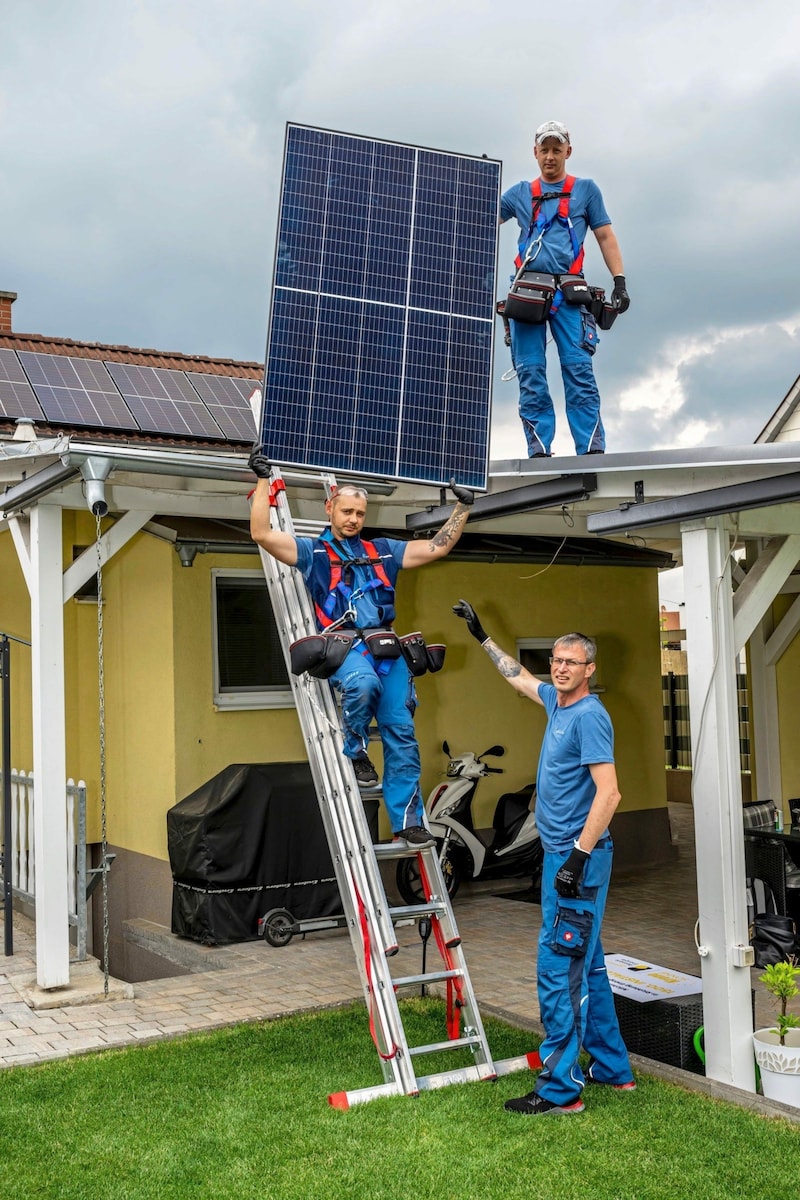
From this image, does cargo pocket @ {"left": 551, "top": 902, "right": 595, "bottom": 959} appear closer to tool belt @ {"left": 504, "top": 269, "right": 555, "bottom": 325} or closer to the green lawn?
the green lawn

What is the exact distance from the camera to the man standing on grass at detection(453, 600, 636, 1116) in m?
5.29

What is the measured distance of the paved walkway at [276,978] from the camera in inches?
277

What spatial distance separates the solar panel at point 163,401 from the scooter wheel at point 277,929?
20.0 feet

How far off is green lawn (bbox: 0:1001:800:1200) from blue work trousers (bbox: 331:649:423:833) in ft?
4.57

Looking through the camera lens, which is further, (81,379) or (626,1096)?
(81,379)

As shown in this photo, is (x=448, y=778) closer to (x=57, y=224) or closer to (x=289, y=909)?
(x=289, y=909)

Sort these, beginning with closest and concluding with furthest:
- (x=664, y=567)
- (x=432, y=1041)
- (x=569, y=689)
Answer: (x=569, y=689), (x=432, y=1041), (x=664, y=567)

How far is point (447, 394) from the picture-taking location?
22.7 feet

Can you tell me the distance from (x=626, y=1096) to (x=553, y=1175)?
0.99m

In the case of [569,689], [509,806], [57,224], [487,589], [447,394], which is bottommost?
[509,806]

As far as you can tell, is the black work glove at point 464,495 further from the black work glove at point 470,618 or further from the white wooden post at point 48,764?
the white wooden post at point 48,764

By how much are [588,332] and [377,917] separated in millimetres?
3799

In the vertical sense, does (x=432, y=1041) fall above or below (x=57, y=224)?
below

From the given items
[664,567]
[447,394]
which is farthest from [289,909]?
[664,567]
